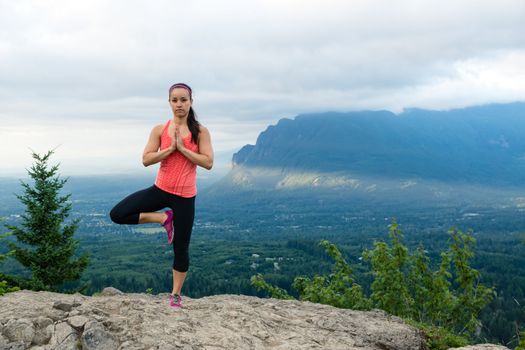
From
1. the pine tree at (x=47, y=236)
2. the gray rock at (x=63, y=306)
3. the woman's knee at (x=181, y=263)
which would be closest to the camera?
the gray rock at (x=63, y=306)

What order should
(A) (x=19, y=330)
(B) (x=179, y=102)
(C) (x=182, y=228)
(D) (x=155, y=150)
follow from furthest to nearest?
1. (C) (x=182, y=228)
2. (D) (x=155, y=150)
3. (B) (x=179, y=102)
4. (A) (x=19, y=330)

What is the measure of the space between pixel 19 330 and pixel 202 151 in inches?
146

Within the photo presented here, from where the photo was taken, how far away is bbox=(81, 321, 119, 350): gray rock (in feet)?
20.2

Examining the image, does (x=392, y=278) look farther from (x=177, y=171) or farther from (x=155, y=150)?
(x=155, y=150)

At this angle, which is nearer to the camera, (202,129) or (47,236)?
(202,129)

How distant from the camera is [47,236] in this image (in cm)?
2053

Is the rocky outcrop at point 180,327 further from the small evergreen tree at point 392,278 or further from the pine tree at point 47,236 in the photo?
the pine tree at point 47,236

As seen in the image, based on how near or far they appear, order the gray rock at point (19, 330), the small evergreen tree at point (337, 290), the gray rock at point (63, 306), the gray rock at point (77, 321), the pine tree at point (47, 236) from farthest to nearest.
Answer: the pine tree at point (47, 236) → the small evergreen tree at point (337, 290) → the gray rock at point (63, 306) → the gray rock at point (77, 321) → the gray rock at point (19, 330)

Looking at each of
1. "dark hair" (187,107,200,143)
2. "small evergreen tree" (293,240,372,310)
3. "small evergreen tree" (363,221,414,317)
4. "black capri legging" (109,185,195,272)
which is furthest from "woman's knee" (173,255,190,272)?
"small evergreen tree" (363,221,414,317)

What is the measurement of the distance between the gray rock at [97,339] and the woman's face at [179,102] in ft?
11.5

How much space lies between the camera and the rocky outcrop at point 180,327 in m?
6.30

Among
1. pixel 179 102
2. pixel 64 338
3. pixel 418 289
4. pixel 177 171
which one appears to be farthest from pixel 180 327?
pixel 418 289

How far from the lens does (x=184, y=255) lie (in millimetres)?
8195

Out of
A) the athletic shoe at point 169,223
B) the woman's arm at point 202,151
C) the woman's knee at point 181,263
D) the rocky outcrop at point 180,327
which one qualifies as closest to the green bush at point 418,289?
the rocky outcrop at point 180,327
